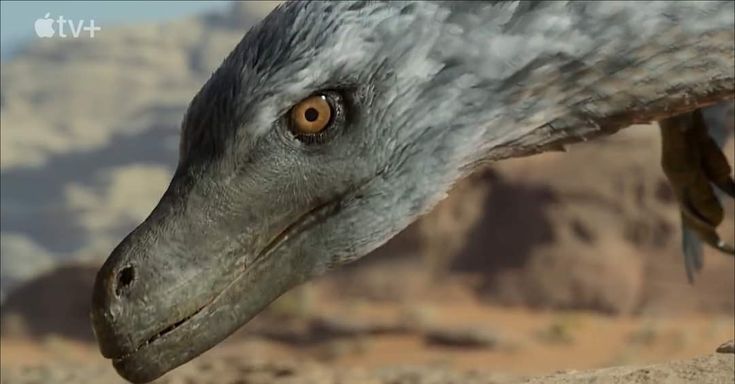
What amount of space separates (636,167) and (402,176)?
13.4 meters

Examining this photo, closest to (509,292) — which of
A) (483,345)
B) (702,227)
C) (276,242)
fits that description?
(483,345)

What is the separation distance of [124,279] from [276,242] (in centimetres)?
29

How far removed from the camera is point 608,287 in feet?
46.8

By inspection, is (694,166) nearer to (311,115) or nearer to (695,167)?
(695,167)

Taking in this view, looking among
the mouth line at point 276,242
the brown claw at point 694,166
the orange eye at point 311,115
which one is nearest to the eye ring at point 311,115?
the orange eye at point 311,115

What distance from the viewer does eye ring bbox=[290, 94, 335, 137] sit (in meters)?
2.16

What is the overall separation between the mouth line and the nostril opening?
108 mm

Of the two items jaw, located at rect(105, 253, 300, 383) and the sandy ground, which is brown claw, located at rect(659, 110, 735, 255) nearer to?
jaw, located at rect(105, 253, 300, 383)

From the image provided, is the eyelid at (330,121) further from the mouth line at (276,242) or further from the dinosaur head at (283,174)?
the mouth line at (276,242)

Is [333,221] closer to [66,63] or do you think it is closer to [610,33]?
[610,33]

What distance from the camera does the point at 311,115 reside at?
85.7 inches

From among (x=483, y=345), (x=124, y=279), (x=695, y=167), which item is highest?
(x=483, y=345)

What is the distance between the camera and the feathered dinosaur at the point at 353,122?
2146 mm

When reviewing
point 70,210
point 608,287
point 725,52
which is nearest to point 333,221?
point 725,52
